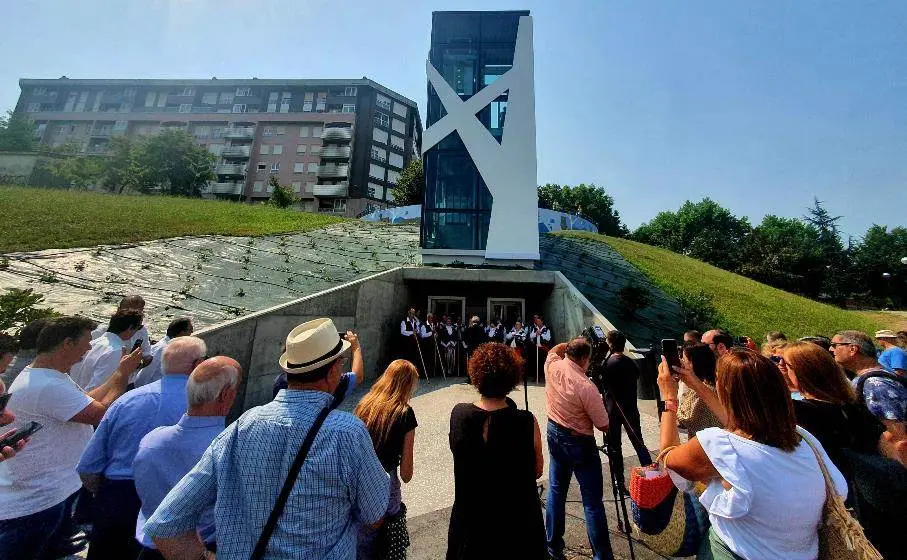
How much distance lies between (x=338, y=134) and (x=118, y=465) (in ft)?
182

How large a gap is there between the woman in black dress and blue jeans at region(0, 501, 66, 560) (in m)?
2.81

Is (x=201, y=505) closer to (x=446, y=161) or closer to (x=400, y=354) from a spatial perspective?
(x=400, y=354)

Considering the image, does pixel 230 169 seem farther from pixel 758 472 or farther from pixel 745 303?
pixel 758 472

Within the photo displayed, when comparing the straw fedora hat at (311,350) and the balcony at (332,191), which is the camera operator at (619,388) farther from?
the balcony at (332,191)

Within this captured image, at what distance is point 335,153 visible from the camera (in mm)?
51031

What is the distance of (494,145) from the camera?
15.2 m

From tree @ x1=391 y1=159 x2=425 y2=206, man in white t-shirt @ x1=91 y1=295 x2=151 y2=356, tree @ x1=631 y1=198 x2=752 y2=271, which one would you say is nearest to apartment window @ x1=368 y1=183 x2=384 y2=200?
tree @ x1=391 y1=159 x2=425 y2=206

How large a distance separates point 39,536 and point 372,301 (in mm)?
8207

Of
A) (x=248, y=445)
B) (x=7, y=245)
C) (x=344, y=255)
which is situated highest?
(x=344, y=255)

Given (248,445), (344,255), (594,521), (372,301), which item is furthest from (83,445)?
(344,255)

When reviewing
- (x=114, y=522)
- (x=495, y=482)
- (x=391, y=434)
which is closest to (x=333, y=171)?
(x=114, y=522)

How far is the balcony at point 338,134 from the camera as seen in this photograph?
51094 mm

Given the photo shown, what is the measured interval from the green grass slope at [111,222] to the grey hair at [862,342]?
56.5 feet

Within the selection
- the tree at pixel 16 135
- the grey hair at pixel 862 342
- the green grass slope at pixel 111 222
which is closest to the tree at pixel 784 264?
the green grass slope at pixel 111 222
